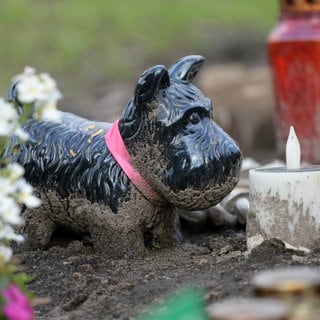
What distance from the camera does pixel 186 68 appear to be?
3520 mm

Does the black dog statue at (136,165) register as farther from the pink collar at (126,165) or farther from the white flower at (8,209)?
the white flower at (8,209)

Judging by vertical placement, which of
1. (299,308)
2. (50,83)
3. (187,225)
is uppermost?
(50,83)

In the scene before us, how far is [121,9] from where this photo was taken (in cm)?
1464

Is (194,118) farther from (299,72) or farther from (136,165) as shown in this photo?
(299,72)

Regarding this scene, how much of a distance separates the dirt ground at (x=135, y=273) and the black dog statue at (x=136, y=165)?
0.10 meters

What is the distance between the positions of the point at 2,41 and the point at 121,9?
217 centimetres

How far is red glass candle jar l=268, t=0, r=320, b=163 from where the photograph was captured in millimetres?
6359

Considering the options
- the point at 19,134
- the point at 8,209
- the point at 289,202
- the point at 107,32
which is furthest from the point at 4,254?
the point at 107,32

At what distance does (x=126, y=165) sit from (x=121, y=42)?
10296mm

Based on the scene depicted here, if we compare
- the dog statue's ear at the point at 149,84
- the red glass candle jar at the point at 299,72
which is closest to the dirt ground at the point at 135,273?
the dog statue's ear at the point at 149,84

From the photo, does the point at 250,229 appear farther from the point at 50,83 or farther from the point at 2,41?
the point at 2,41

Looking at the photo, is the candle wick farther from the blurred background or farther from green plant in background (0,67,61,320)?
the blurred background

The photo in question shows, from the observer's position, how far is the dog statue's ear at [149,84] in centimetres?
333

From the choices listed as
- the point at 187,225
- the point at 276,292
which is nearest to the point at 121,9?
the point at 187,225
